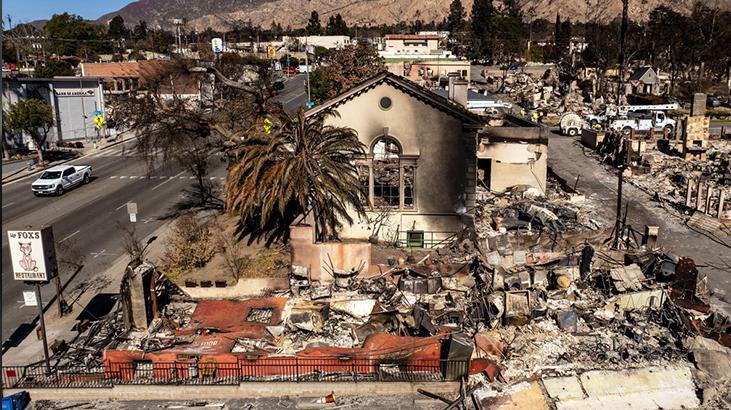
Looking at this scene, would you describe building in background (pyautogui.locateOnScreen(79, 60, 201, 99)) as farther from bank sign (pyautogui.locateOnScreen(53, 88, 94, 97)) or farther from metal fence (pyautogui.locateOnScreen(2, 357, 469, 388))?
metal fence (pyautogui.locateOnScreen(2, 357, 469, 388))

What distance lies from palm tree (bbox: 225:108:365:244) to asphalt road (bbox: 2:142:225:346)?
7.57 meters

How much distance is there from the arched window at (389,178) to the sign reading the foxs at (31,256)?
13.2 metres

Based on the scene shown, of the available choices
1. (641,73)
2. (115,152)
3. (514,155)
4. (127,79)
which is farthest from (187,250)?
(641,73)

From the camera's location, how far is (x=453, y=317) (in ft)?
68.5

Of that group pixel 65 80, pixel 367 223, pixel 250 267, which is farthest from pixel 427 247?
pixel 65 80

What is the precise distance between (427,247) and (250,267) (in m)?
7.72

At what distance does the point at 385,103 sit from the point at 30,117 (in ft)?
113

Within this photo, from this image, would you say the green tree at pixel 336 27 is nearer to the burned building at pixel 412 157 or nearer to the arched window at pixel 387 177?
the arched window at pixel 387 177

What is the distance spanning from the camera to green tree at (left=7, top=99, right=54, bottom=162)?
48.2 meters

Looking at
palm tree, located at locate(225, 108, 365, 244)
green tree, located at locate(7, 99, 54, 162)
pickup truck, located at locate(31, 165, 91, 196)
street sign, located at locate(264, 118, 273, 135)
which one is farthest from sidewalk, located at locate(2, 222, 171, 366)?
green tree, located at locate(7, 99, 54, 162)

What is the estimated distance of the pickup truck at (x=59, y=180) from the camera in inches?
1585

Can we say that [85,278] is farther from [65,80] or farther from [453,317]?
[65,80]

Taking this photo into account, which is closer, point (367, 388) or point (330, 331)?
point (367, 388)

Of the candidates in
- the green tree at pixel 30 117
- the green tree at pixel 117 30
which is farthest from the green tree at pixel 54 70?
the green tree at pixel 117 30
